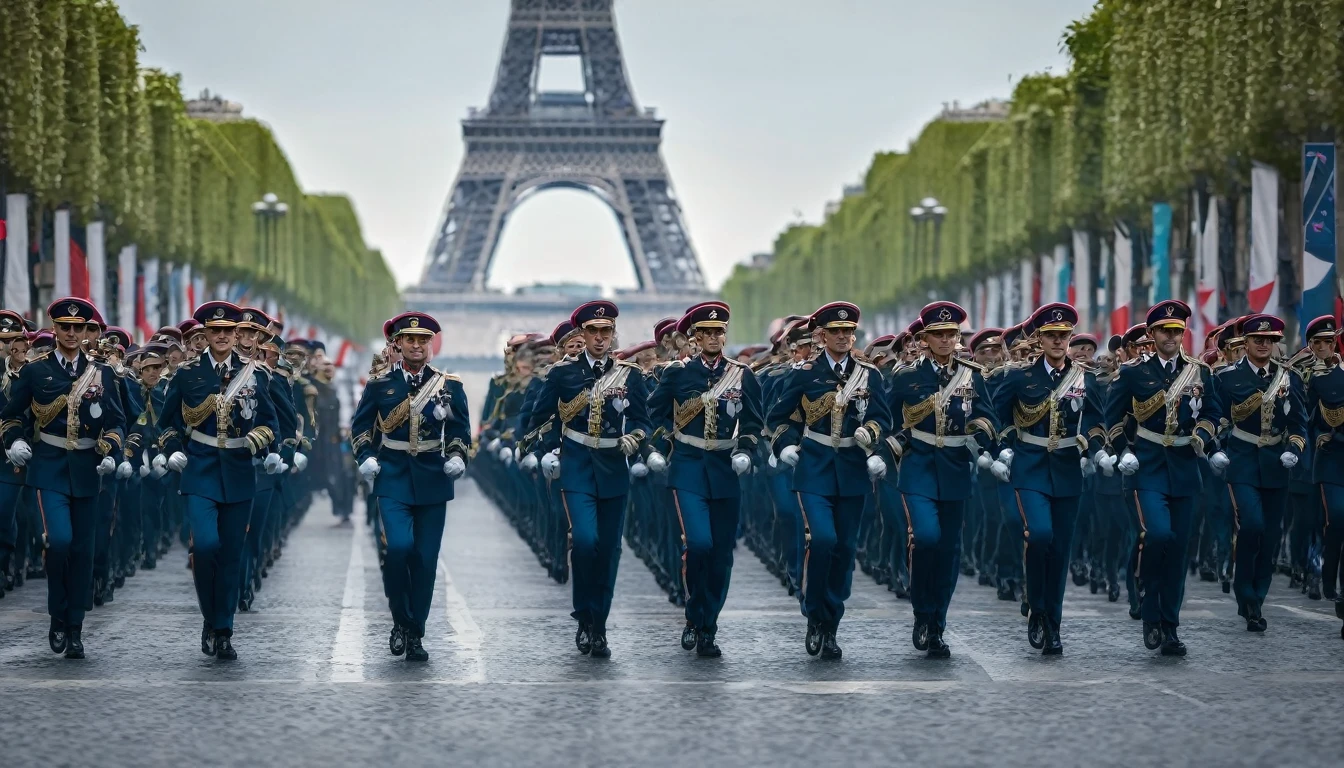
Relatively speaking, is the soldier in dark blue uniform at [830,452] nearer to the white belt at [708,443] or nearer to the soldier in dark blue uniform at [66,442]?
the white belt at [708,443]

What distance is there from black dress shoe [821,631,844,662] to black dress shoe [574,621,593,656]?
4.36ft

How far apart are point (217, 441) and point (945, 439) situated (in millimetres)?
4125

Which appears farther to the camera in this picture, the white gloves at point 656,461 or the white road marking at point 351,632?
the white gloves at point 656,461

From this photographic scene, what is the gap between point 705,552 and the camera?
14.4 metres

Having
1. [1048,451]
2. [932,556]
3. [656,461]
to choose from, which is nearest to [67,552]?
[656,461]

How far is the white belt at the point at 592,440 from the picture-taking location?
1455 cm

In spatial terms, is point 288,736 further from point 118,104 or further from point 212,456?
point 118,104

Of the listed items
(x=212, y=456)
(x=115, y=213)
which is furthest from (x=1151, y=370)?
(x=115, y=213)

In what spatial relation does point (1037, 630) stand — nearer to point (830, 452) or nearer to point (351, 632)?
point (830, 452)

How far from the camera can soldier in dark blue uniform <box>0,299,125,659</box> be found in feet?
46.3

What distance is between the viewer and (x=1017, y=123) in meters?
55.7

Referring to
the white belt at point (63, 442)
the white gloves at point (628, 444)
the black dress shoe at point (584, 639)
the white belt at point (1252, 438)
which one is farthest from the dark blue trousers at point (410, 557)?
the white belt at point (1252, 438)

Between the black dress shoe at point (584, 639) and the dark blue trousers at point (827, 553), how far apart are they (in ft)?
4.06

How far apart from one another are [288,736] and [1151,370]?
21.3ft
